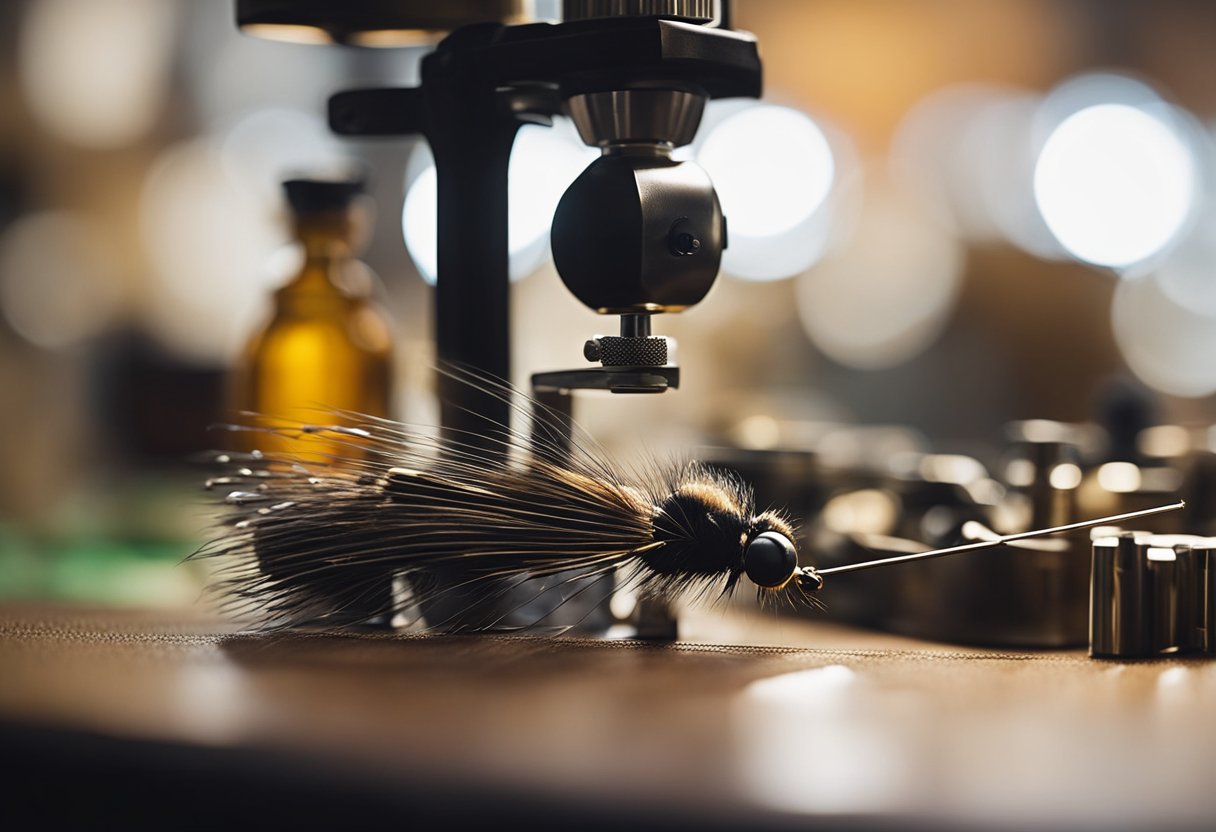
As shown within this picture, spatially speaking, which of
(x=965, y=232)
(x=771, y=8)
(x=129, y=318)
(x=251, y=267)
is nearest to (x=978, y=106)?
(x=965, y=232)

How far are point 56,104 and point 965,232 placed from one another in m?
4.47

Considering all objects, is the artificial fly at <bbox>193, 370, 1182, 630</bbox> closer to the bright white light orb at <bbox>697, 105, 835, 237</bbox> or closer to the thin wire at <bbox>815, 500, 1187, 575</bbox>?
the thin wire at <bbox>815, 500, 1187, 575</bbox>

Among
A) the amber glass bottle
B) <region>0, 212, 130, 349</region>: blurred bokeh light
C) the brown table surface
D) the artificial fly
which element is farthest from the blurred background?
the brown table surface

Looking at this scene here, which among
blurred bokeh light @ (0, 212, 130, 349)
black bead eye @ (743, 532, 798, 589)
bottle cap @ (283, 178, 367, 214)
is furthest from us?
blurred bokeh light @ (0, 212, 130, 349)

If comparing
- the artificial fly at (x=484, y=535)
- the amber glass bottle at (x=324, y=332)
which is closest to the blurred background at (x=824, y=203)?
the amber glass bottle at (x=324, y=332)

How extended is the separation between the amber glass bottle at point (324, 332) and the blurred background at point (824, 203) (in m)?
2.69

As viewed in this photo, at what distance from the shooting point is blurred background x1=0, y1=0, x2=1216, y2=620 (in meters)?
4.46

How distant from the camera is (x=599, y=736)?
→ 482mm

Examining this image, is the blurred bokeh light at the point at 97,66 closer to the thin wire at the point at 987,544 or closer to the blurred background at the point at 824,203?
the blurred background at the point at 824,203

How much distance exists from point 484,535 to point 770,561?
0.15 m

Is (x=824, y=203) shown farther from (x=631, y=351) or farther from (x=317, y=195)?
(x=631, y=351)

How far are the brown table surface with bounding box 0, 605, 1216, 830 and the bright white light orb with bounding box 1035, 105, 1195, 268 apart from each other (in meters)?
6.10

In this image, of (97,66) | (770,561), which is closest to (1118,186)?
(97,66)

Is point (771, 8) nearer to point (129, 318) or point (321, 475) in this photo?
point (129, 318)
